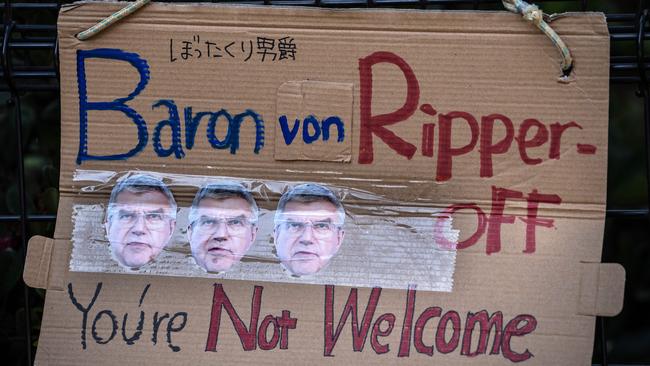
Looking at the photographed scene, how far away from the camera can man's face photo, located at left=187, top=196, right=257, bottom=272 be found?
3.32 feet

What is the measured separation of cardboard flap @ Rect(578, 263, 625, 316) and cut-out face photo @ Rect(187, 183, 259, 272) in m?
0.40

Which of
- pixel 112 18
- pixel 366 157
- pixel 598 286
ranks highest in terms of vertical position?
pixel 112 18

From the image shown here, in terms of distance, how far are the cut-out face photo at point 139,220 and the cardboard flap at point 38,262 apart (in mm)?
79

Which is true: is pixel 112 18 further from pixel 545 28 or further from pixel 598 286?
pixel 598 286

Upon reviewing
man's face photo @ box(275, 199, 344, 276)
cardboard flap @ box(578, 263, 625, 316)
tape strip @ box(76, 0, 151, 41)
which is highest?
tape strip @ box(76, 0, 151, 41)

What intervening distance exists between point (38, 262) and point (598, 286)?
676 mm

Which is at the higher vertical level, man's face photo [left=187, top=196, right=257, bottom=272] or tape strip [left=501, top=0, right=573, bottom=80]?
tape strip [left=501, top=0, right=573, bottom=80]

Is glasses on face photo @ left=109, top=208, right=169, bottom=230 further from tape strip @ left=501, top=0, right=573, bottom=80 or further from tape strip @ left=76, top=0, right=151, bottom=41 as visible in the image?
tape strip @ left=501, top=0, right=573, bottom=80

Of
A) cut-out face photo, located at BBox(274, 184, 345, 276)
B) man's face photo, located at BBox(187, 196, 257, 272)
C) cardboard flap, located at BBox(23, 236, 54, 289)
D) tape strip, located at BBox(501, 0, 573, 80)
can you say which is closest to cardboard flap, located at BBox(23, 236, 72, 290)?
cardboard flap, located at BBox(23, 236, 54, 289)

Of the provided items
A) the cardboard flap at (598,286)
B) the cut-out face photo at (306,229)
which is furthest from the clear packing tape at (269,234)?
the cardboard flap at (598,286)

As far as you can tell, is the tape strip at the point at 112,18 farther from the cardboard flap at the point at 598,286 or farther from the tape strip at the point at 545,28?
the cardboard flap at the point at 598,286

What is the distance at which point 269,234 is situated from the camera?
3.32 feet

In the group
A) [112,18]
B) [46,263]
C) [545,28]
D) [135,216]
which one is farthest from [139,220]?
[545,28]

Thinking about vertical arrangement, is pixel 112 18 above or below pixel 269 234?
above
